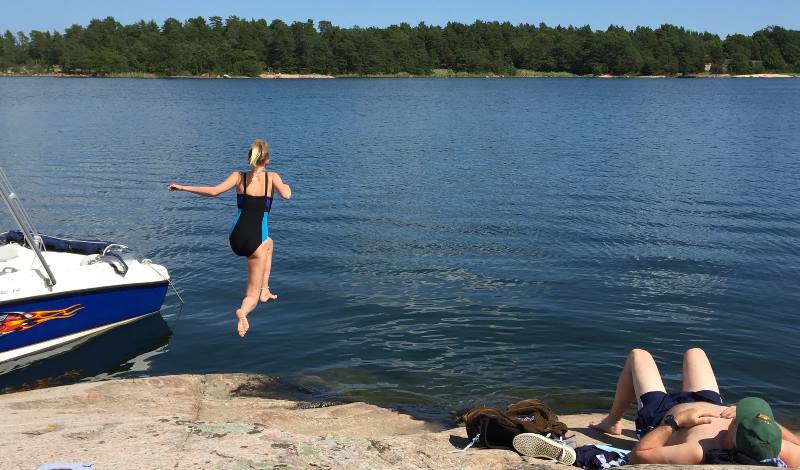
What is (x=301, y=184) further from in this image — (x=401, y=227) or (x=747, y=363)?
(x=747, y=363)

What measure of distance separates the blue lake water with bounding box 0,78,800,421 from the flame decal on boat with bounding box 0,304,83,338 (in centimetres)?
75

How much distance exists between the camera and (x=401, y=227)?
21203mm

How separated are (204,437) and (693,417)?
4.20 metres

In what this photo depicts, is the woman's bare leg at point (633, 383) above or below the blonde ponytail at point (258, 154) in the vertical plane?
below

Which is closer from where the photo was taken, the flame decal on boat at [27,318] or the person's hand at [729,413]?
the person's hand at [729,413]

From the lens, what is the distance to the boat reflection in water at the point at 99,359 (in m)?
12.1

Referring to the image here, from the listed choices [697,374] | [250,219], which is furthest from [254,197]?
[697,374]

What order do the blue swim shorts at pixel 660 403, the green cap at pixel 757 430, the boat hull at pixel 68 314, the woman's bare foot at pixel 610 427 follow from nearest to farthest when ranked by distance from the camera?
the green cap at pixel 757 430
the blue swim shorts at pixel 660 403
the woman's bare foot at pixel 610 427
the boat hull at pixel 68 314

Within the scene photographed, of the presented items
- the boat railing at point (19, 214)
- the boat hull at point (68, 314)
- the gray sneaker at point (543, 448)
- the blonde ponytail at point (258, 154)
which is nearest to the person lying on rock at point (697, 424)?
the gray sneaker at point (543, 448)

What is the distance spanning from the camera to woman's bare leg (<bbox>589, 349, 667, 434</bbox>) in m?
7.61

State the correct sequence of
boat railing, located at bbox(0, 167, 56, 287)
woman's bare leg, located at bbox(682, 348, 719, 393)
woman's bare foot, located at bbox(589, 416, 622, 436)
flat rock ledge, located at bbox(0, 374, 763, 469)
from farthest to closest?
boat railing, located at bbox(0, 167, 56, 287) < woman's bare foot, located at bbox(589, 416, 622, 436) < woman's bare leg, located at bbox(682, 348, 719, 393) < flat rock ledge, located at bbox(0, 374, 763, 469)

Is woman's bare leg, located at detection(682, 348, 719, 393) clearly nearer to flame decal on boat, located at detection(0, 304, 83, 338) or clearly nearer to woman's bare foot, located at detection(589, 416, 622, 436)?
woman's bare foot, located at detection(589, 416, 622, 436)

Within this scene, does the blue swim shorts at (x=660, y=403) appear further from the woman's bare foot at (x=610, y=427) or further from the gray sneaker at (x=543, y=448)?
the woman's bare foot at (x=610, y=427)

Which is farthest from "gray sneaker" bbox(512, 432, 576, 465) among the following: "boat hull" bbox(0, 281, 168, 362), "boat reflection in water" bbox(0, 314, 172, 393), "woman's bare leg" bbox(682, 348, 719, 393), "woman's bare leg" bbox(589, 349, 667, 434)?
"boat hull" bbox(0, 281, 168, 362)
